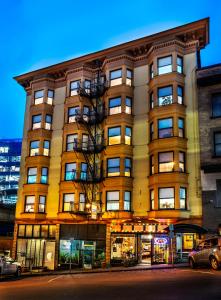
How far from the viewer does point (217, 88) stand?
32500 millimetres

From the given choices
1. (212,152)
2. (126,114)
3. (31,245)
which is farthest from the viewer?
(31,245)

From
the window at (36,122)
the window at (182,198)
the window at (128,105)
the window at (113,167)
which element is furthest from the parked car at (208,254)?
the window at (36,122)

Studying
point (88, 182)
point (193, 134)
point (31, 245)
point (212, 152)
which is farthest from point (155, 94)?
point (31, 245)

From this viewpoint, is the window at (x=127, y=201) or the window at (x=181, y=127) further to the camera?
the window at (x=127, y=201)

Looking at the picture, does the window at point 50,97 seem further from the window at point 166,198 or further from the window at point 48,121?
the window at point 166,198

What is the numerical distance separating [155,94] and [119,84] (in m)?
4.43

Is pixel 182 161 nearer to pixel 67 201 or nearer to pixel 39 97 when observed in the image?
pixel 67 201

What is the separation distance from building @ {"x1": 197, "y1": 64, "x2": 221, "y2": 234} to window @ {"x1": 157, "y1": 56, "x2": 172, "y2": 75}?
2.72 m

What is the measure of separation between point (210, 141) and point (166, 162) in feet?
13.2

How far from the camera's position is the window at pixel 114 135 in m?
35.8

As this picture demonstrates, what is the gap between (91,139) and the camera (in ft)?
125

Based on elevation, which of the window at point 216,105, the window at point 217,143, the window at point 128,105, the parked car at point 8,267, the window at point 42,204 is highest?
the window at point 128,105

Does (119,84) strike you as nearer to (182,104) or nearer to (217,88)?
(182,104)

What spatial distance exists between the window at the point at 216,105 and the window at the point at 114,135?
8759 millimetres
